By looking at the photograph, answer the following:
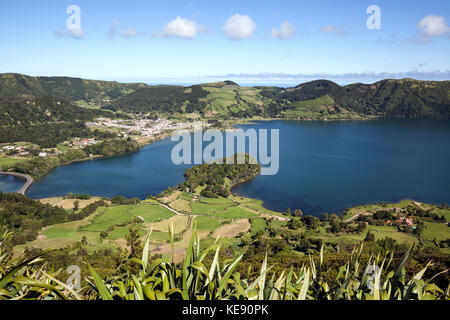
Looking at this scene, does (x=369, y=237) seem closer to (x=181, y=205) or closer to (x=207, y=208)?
(x=207, y=208)

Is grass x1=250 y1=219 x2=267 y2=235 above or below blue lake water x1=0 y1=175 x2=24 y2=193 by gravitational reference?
below

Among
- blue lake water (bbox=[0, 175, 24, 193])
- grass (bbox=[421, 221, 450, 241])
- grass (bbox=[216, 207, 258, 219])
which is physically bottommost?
grass (bbox=[421, 221, 450, 241])

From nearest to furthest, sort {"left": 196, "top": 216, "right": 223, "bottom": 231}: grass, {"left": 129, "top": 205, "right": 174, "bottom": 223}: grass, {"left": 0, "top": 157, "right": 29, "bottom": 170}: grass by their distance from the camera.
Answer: {"left": 196, "top": 216, "right": 223, "bottom": 231}: grass < {"left": 129, "top": 205, "right": 174, "bottom": 223}: grass < {"left": 0, "top": 157, "right": 29, "bottom": 170}: grass

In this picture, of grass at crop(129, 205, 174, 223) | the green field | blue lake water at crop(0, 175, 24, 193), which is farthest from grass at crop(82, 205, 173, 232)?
blue lake water at crop(0, 175, 24, 193)

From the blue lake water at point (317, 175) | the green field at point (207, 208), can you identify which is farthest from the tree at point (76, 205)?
the green field at point (207, 208)

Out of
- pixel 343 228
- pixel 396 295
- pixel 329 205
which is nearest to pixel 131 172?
pixel 329 205

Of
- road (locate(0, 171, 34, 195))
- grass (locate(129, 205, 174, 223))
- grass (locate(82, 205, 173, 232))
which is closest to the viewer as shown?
grass (locate(82, 205, 173, 232))

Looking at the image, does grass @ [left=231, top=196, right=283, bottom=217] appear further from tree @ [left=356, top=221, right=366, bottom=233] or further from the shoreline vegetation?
tree @ [left=356, top=221, right=366, bottom=233]
